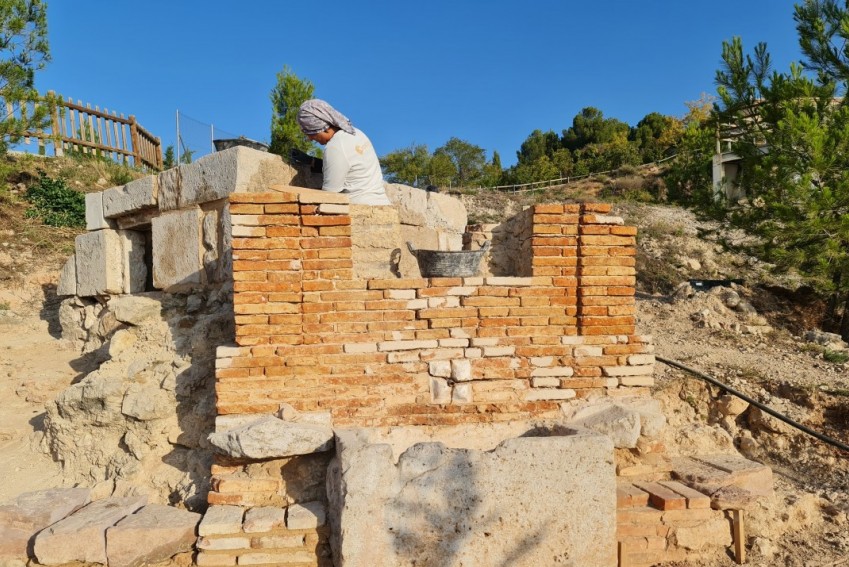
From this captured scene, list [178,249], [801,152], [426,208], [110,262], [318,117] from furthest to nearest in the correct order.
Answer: [801,152] < [110,262] < [426,208] < [178,249] < [318,117]

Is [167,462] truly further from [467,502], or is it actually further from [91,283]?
[91,283]

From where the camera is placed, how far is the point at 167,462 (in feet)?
11.8

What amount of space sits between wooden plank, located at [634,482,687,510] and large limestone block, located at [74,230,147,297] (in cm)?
536

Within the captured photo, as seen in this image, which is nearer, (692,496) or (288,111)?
(692,496)

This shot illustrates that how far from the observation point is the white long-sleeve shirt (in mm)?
4039

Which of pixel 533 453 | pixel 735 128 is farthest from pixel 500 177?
pixel 533 453

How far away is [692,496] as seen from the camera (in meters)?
3.10

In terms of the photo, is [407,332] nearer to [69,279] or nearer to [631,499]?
[631,499]

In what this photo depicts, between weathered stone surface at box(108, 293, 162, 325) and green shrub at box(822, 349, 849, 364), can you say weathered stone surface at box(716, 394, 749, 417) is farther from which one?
weathered stone surface at box(108, 293, 162, 325)

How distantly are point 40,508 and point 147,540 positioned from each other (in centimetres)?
77

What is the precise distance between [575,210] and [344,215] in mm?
1590

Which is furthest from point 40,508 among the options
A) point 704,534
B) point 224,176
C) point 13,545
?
point 704,534

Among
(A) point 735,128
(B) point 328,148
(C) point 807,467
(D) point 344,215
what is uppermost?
(A) point 735,128

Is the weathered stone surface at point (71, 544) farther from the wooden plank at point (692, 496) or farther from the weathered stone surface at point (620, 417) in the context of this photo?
the wooden plank at point (692, 496)
